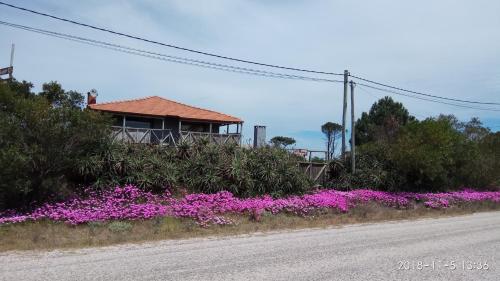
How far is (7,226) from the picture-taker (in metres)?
13.5

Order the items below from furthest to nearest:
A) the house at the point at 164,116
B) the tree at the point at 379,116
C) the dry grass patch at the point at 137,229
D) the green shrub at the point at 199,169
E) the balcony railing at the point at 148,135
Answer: the tree at the point at 379,116 → the house at the point at 164,116 → the balcony railing at the point at 148,135 → the green shrub at the point at 199,169 → the dry grass patch at the point at 137,229

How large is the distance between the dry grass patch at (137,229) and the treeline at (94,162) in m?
2.16

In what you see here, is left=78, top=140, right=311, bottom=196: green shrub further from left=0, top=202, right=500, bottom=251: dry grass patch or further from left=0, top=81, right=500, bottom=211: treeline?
left=0, top=202, right=500, bottom=251: dry grass patch

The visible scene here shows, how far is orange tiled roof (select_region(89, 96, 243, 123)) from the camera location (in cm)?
3381

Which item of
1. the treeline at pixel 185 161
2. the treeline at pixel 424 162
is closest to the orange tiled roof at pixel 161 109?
the treeline at pixel 185 161

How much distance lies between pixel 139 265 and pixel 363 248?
5.09 meters

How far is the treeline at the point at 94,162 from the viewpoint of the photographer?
15.1m

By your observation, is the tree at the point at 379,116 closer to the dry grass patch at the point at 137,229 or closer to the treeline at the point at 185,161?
the treeline at the point at 185,161

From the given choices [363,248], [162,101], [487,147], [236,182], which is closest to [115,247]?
[363,248]

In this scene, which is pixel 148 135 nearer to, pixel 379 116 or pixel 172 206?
pixel 172 206

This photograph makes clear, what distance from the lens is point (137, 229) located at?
46.4 feet

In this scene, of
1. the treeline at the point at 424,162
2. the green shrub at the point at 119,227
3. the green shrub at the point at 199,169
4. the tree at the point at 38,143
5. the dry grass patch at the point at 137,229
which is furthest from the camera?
the treeline at the point at 424,162

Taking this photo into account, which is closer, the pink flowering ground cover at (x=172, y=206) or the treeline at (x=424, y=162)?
the pink flowering ground cover at (x=172, y=206)

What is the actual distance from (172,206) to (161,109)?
19996 mm
